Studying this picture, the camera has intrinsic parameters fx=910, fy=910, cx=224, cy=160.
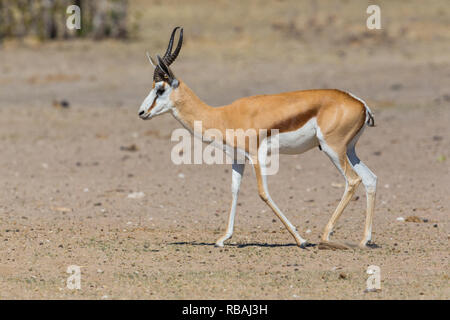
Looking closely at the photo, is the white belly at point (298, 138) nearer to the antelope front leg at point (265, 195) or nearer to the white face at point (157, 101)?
the antelope front leg at point (265, 195)

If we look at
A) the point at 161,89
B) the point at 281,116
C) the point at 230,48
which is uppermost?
the point at 230,48

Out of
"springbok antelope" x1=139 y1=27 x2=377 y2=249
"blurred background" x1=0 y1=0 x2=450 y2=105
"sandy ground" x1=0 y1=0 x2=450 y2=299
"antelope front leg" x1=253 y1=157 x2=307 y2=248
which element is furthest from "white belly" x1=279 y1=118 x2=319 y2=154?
"blurred background" x1=0 y1=0 x2=450 y2=105

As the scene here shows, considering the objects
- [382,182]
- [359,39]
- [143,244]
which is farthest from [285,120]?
[359,39]

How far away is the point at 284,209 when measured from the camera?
10008mm

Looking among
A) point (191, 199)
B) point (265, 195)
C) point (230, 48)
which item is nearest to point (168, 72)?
point (265, 195)

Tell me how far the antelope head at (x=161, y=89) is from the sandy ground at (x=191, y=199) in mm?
1226

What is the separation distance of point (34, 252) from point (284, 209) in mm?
3179

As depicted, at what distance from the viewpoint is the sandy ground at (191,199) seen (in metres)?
6.97

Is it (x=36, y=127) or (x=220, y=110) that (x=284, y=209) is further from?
(x=36, y=127)

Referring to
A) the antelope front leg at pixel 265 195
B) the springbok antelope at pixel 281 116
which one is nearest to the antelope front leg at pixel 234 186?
the springbok antelope at pixel 281 116

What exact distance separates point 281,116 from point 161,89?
1.04 m

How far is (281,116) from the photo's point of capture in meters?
7.66

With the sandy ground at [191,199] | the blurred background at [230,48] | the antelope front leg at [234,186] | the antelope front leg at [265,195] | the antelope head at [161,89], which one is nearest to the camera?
the sandy ground at [191,199]

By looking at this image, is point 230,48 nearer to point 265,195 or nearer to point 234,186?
point 234,186
